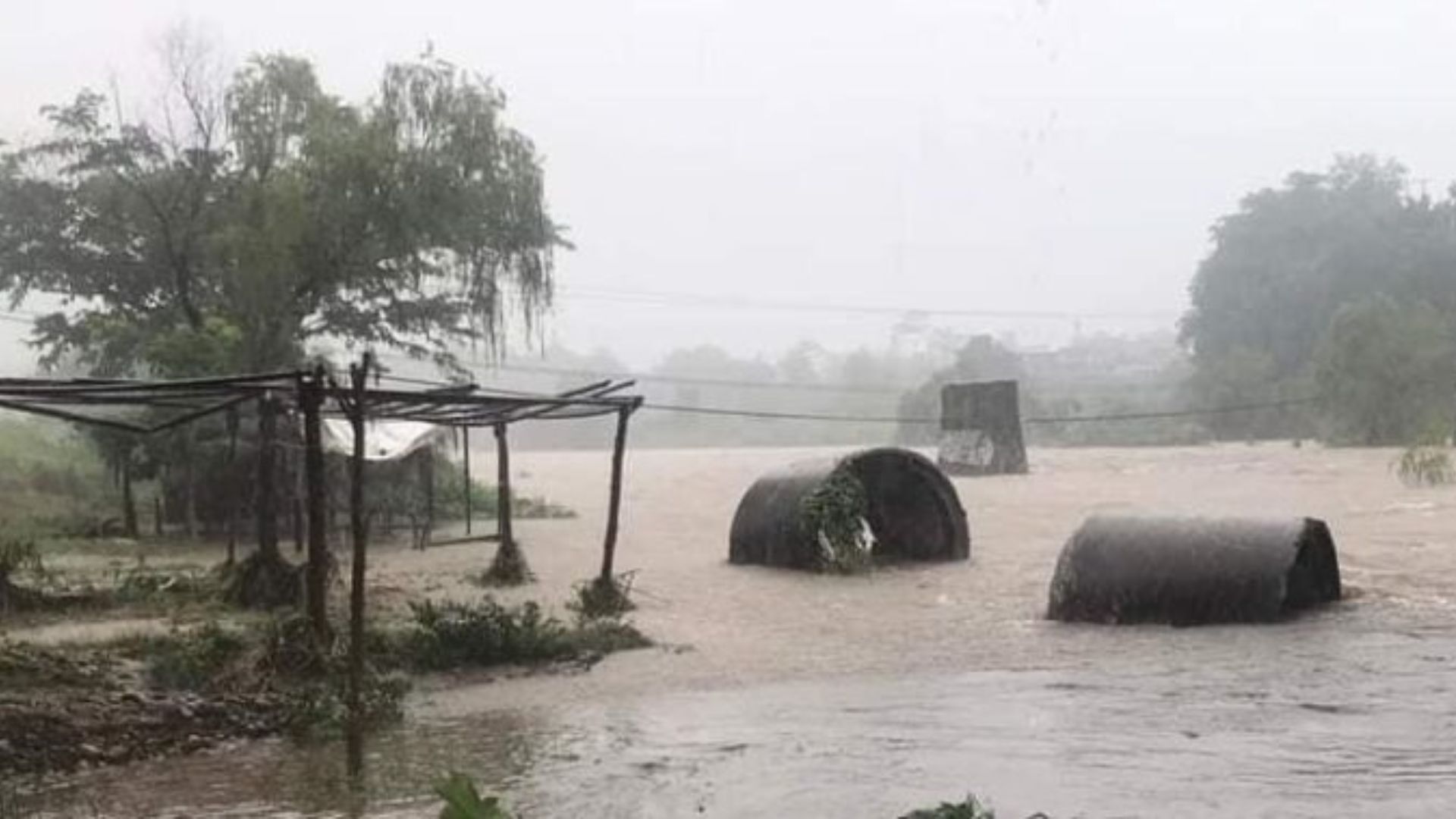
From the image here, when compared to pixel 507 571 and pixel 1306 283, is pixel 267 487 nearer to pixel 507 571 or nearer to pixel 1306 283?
pixel 507 571

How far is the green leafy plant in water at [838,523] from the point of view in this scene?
62.4 feet

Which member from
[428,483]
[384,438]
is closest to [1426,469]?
[428,483]

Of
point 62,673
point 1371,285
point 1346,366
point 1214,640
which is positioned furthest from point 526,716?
point 1371,285

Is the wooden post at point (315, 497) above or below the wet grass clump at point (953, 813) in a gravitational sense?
above

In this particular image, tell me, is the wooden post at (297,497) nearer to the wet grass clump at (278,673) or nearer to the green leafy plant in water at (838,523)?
the green leafy plant in water at (838,523)

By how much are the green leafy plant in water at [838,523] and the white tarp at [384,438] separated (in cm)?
557

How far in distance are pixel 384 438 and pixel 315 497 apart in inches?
503

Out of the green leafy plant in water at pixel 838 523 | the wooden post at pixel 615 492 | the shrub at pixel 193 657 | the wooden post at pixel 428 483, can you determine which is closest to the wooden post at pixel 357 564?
the shrub at pixel 193 657

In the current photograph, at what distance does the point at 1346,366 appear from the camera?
147ft

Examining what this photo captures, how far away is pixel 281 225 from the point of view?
22.8 metres

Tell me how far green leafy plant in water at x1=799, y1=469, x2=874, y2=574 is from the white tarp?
557cm

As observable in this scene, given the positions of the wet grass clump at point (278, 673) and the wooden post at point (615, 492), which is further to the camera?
the wooden post at point (615, 492)

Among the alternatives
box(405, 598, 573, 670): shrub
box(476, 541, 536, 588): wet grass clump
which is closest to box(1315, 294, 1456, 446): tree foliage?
box(476, 541, 536, 588): wet grass clump

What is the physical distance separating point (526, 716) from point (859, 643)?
420 centimetres
